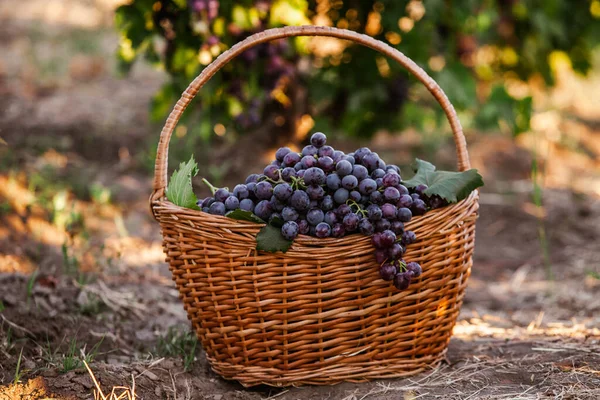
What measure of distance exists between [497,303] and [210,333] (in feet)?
5.05

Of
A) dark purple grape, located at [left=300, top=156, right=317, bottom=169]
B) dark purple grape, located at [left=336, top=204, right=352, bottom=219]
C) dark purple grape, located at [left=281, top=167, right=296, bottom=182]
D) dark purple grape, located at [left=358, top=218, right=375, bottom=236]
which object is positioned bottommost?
dark purple grape, located at [left=358, top=218, right=375, bottom=236]

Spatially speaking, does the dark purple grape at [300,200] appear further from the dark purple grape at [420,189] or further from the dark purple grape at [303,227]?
the dark purple grape at [420,189]

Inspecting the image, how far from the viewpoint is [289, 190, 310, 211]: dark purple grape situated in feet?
5.51

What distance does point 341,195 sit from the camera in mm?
1708

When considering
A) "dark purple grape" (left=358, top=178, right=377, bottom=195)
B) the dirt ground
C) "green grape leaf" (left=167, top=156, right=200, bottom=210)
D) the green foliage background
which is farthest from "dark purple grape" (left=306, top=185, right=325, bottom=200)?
the green foliage background

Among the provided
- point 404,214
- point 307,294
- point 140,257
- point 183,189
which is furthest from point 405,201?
point 140,257

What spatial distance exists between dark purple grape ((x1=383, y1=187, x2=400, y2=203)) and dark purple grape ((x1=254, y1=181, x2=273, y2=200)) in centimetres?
31

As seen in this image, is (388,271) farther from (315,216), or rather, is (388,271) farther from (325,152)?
(325,152)

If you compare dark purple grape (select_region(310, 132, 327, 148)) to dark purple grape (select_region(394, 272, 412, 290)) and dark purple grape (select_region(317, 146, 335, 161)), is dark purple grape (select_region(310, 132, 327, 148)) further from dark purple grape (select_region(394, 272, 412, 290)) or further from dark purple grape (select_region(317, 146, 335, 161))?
dark purple grape (select_region(394, 272, 412, 290))

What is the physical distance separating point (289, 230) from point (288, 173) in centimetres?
19

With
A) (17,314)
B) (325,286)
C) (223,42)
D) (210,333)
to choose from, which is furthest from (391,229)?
(223,42)

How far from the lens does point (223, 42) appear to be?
126 inches

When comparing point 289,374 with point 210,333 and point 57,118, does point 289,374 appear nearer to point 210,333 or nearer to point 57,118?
point 210,333

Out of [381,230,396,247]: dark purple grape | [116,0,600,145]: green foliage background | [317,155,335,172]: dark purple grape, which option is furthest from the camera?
[116,0,600,145]: green foliage background
